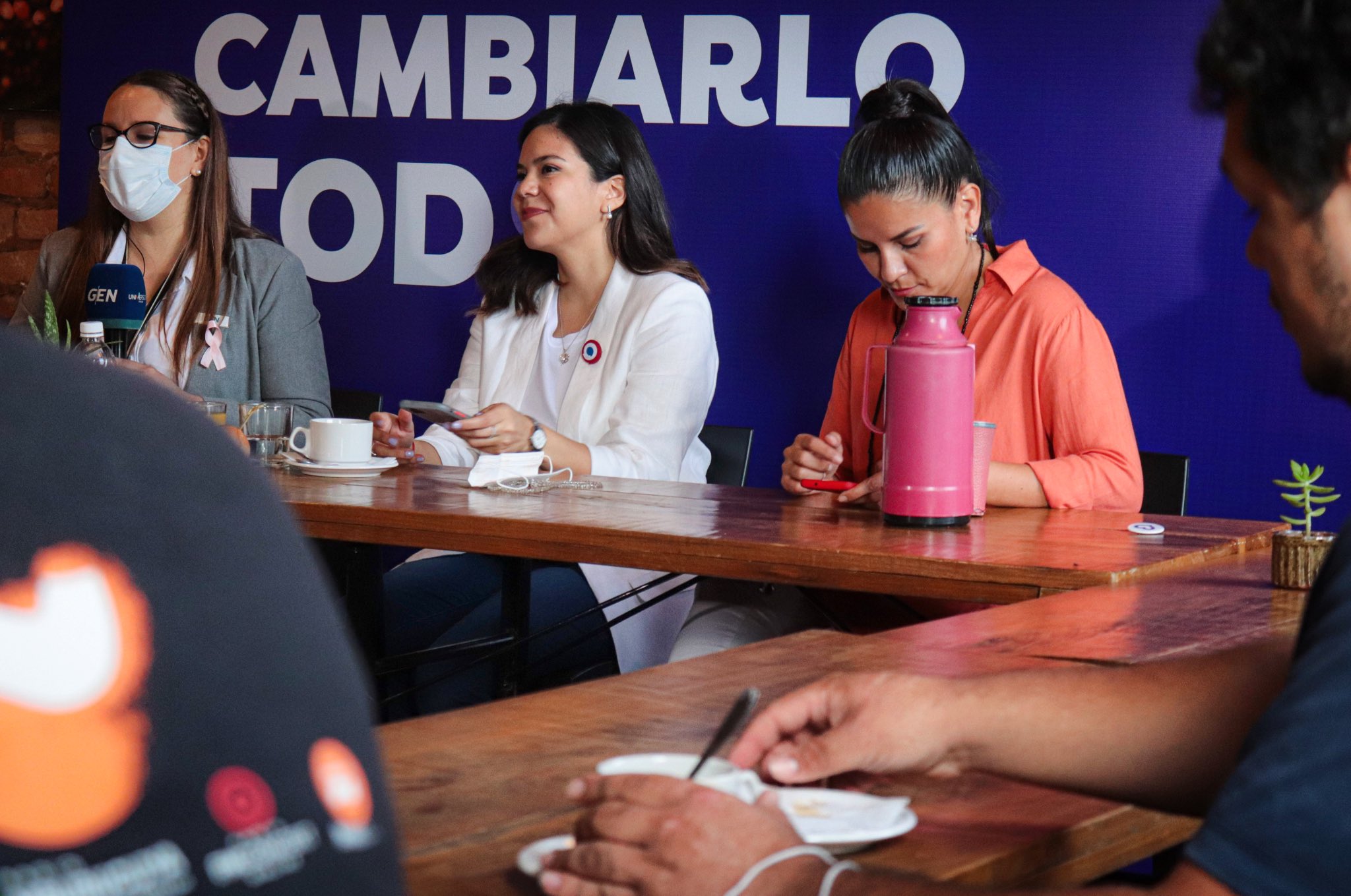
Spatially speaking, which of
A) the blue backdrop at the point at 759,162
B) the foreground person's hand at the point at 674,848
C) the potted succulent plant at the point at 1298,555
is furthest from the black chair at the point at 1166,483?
the foreground person's hand at the point at 674,848

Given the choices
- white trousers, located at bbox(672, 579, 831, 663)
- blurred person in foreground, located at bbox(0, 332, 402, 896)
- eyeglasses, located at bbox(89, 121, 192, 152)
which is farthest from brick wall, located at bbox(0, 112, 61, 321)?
blurred person in foreground, located at bbox(0, 332, 402, 896)

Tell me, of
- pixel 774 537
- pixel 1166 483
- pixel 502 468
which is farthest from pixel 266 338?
pixel 1166 483

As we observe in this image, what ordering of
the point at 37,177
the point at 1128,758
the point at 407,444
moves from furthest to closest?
the point at 37,177 → the point at 407,444 → the point at 1128,758

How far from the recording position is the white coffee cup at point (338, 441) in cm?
236

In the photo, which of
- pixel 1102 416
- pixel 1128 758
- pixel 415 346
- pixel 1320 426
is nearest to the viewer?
pixel 1128 758

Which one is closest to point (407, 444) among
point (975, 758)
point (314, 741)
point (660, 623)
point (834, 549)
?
point (660, 623)

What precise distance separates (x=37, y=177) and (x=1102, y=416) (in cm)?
339

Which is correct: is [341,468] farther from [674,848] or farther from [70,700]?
[70,700]

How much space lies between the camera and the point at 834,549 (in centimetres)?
164

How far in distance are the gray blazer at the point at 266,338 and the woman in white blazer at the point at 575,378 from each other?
0.34 meters

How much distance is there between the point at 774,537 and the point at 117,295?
1628 mm

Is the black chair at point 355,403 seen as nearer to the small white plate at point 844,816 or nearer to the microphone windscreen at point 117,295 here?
the microphone windscreen at point 117,295

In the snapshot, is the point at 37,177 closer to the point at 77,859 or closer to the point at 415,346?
the point at 415,346

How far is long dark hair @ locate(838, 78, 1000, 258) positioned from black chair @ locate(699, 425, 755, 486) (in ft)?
2.31
